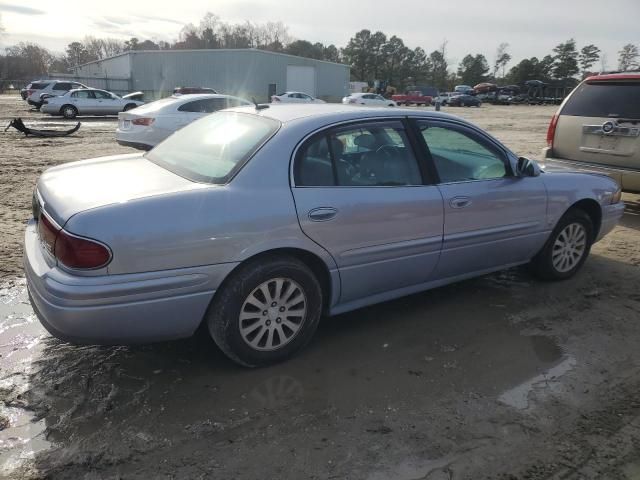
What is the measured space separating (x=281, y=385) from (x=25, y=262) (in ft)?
5.64

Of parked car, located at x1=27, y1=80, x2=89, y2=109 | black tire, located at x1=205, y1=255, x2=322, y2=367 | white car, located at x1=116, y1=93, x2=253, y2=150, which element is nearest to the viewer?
black tire, located at x1=205, y1=255, x2=322, y2=367

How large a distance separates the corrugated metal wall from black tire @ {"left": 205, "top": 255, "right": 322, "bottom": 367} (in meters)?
44.9

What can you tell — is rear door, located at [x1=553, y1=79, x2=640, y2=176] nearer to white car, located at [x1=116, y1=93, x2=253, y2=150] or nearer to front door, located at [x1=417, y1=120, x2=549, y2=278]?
front door, located at [x1=417, y1=120, x2=549, y2=278]

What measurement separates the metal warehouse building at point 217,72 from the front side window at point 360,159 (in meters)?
43.2

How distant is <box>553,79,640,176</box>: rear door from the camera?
6.50 meters

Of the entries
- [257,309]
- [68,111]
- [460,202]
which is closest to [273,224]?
[257,309]

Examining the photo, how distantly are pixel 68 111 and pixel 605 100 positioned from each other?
78.5 ft

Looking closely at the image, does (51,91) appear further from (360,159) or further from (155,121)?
(360,159)

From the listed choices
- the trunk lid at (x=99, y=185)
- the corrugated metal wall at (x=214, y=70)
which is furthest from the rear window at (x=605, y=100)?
the corrugated metal wall at (x=214, y=70)

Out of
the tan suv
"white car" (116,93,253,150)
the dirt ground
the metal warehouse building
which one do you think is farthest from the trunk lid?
the metal warehouse building

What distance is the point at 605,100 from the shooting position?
679 centimetres

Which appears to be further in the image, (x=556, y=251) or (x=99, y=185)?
(x=556, y=251)

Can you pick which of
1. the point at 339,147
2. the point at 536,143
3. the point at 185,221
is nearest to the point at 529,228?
the point at 339,147

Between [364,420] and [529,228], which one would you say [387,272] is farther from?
[529,228]
